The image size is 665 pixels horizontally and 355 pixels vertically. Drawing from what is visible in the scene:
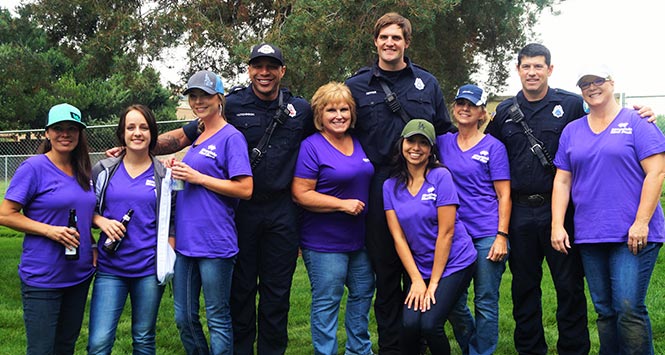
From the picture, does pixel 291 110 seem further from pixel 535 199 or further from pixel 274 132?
pixel 535 199

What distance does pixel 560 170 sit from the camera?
4680mm

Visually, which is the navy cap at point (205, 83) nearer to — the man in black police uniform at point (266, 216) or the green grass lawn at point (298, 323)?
the man in black police uniform at point (266, 216)

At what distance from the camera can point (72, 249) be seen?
4051 millimetres

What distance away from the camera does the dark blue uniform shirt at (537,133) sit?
16.0ft

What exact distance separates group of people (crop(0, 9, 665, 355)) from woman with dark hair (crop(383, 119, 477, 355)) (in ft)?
0.04

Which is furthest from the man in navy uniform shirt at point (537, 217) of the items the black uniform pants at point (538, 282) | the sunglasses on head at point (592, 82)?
the sunglasses on head at point (592, 82)

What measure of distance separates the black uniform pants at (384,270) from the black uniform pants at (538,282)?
0.96m

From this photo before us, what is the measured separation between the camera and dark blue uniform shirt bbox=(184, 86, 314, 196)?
15.7ft

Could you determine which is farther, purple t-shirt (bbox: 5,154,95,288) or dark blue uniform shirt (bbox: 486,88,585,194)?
dark blue uniform shirt (bbox: 486,88,585,194)

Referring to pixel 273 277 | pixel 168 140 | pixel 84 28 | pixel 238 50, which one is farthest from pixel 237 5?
pixel 273 277

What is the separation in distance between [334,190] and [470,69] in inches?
471

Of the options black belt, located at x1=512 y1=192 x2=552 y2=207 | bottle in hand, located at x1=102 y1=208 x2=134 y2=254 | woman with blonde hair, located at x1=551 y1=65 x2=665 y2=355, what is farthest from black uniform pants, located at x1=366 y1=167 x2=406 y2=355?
bottle in hand, located at x1=102 y1=208 x2=134 y2=254

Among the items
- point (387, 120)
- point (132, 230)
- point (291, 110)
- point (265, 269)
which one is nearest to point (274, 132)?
point (291, 110)

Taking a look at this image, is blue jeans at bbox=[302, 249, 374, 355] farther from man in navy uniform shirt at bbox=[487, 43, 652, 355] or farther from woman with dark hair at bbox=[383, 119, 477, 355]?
man in navy uniform shirt at bbox=[487, 43, 652, 355]
